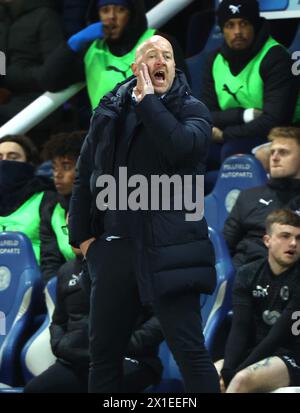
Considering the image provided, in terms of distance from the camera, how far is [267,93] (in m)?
5.91

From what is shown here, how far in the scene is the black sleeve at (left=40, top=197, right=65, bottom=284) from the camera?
18.7 feet

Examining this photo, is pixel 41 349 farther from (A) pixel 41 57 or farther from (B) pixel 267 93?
(A) pixel 41 57

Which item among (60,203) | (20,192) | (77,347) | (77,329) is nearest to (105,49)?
(20,192)

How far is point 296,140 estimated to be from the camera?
17.5 ft

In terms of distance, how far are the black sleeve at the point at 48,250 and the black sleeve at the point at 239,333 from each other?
1102mm

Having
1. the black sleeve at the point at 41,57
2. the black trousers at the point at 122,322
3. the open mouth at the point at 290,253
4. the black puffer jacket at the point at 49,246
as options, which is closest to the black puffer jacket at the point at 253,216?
the open mouth at the point at 290,253

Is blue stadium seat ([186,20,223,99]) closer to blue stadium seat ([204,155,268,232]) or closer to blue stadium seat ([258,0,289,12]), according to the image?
blue stadium seat ([258,0,289,12])

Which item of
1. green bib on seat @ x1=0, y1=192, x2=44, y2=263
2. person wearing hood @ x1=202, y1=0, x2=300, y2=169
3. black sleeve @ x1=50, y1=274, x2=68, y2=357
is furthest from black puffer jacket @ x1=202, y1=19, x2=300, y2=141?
black sleeve @ x1=50, y1=274, x2=68, y2=357

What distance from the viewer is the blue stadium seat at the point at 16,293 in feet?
18.2

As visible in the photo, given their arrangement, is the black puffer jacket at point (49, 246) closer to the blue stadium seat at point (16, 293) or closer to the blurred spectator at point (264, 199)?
the blue stadium seat at point (16, 293)

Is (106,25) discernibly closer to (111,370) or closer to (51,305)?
(51,305)

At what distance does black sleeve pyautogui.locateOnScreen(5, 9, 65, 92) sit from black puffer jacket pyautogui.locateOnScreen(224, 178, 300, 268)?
175 cm
